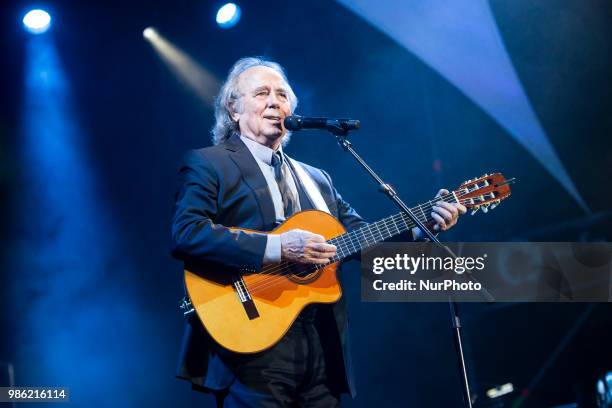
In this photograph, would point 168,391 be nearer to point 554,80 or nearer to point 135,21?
point 135,21

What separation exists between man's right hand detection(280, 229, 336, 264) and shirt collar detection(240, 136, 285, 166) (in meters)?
0.59

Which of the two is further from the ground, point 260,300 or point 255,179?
point 255,179

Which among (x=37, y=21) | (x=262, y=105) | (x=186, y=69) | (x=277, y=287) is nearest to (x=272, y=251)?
(x=277, y=287)

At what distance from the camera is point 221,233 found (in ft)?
8.70

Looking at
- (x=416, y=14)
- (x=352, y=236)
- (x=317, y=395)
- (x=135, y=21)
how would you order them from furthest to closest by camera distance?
(x=416, y=14) < (x=135, y=21) < (x=352, y=236) < (x=317, y=395)

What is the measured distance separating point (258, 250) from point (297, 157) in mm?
3337

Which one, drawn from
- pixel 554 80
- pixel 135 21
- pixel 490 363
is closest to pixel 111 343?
pixel 135 21

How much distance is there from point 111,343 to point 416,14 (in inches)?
165

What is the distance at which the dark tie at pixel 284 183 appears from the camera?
3023 millimetres

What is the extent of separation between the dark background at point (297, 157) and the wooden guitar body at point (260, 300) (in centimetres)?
296

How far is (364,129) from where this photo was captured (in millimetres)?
5977

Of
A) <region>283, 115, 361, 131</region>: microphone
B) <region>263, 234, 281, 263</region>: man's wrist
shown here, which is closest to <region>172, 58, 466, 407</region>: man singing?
<region>263, 234, 281, 263</region>: man's wrist

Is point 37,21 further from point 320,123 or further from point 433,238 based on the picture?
point 433,238

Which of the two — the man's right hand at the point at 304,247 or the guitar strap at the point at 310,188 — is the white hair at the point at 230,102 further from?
the man's right hand at the point at 304,247
